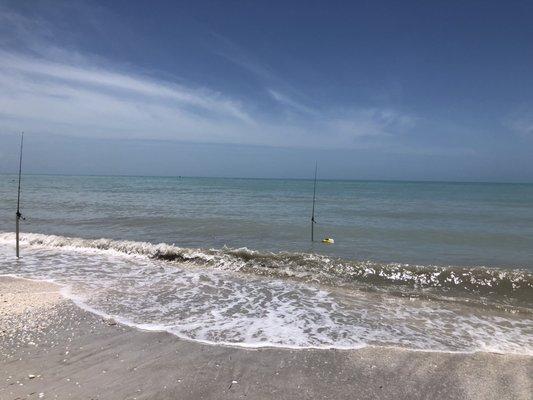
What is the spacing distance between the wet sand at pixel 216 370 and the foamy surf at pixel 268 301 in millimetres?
438

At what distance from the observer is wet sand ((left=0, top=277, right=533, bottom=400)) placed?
4285 mm

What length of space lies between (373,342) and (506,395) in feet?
6.14

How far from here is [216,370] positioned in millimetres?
4805

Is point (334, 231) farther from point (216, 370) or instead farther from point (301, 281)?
point (216, 370)

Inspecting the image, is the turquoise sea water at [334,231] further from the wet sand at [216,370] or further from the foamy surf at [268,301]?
the wet sand at [216,370]

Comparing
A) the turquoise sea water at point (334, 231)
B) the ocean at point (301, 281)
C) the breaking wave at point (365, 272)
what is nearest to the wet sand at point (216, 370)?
the ocean at point (301, 281)

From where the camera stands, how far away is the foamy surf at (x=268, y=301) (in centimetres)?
612

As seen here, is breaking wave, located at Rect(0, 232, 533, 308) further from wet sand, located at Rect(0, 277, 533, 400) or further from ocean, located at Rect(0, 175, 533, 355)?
wet sand, located at Rect(0, 277, 533, 400)

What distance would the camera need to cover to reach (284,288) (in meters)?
9.21

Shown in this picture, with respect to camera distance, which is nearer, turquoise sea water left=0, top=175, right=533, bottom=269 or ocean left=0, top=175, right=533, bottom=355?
ocean left=0, top=175, right=533, bottom=355

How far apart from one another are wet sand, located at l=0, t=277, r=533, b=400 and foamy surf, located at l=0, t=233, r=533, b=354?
44 centimetres

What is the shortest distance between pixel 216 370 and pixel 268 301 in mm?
3373

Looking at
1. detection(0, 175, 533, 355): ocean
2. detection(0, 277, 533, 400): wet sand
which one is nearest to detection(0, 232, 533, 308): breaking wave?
detection(0, 175, 533, 355): ocean

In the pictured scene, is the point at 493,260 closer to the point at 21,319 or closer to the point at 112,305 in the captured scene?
the point at 112,305
